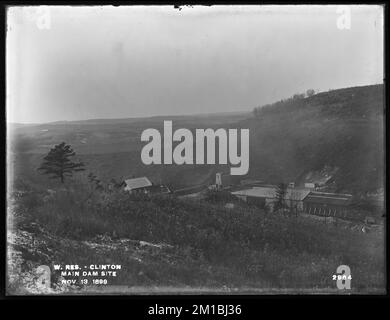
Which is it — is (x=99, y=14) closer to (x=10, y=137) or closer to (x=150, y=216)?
(x=10, y=137)

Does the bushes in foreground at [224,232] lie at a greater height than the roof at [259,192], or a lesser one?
lesser

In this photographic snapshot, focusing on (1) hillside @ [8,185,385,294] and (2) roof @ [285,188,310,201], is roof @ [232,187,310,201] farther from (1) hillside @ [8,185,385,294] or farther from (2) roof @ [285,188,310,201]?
(1) hillside @ [8,185,385,294]

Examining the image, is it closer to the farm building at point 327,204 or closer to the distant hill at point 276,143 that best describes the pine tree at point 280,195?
the distant hill at point 276,143

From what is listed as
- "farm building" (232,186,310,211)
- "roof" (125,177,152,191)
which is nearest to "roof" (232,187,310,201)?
"farm building" (232,186,310,211)

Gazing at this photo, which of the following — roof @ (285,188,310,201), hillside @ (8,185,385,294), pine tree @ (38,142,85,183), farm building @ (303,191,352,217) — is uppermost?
pine tree @ (38,142,85,183)

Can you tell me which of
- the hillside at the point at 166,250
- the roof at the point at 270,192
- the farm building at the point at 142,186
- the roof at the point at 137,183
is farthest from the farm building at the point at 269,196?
the roof at the point at 137,183

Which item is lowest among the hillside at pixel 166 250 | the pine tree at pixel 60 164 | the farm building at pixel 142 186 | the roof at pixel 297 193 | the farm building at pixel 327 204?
the hillside at pixel 166 250

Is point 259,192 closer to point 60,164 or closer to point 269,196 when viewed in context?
point 269,196
